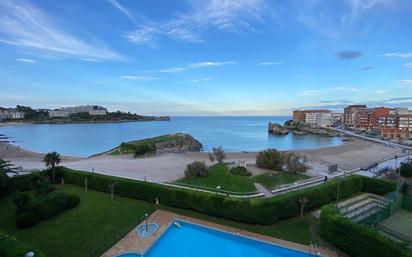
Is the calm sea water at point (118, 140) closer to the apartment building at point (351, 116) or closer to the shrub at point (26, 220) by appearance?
the shrub at point (26, 220)

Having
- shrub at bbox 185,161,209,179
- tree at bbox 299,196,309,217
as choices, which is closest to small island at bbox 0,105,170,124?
shrub at bbox 185,161,209,179

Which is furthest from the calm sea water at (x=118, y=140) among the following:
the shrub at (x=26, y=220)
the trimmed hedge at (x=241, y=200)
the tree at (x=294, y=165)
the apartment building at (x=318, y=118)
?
the apartment building at (x=318, y=118)

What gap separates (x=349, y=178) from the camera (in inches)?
816

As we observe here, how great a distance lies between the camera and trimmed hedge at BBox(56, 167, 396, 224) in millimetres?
15836

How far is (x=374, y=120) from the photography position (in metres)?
104

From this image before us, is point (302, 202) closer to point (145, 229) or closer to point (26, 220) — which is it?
point (145, 229)

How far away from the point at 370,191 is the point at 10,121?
7129 inches

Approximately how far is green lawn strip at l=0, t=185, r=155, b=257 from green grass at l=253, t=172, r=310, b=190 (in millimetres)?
9131

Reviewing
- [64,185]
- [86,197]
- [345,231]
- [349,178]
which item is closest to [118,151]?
[64,185]

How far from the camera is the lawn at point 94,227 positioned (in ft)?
43.0

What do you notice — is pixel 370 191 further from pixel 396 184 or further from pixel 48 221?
pixel 48 221

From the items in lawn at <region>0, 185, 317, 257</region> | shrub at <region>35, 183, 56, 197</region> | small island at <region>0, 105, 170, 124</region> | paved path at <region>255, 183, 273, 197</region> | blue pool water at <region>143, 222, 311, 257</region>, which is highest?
small island at <region>0, 105, 170, 124</region>

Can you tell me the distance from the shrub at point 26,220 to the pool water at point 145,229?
222 inches

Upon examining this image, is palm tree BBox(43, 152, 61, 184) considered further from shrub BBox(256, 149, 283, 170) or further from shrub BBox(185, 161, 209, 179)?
shrub BBox(256, 149, 283, 170)
